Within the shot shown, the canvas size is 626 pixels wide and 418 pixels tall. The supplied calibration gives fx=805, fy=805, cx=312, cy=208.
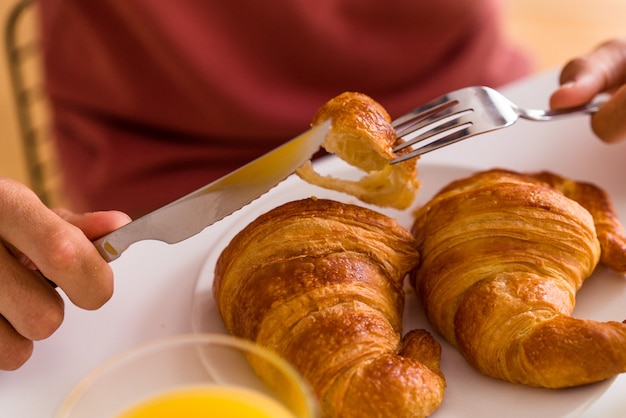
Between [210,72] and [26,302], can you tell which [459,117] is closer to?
[26,302]

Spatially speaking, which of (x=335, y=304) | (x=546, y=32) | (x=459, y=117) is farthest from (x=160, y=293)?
(x=546, y=32)

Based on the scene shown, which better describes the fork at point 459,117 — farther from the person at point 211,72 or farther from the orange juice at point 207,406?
the person at point 211,72

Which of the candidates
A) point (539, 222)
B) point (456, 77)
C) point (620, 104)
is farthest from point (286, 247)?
point (456, 77)

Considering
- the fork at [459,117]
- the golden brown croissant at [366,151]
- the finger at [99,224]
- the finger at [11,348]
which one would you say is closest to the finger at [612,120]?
the fork at [459,117]

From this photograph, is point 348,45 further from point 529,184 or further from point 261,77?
point 529,184

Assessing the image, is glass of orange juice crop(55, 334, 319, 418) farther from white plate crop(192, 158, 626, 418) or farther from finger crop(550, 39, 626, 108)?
finger crop(550, 39, 626, 108)

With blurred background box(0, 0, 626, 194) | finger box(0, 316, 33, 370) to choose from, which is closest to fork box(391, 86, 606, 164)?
finger box(0, 316, 33, 370)
